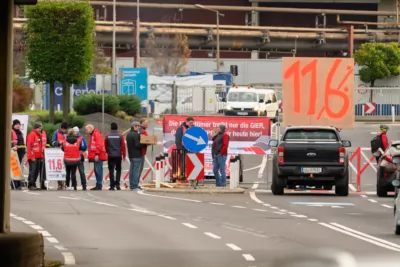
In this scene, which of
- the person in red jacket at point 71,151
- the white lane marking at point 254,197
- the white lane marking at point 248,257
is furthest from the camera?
the person in red jacket at point 71,151

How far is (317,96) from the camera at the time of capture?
3441 cm

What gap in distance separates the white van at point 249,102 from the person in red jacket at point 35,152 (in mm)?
29365

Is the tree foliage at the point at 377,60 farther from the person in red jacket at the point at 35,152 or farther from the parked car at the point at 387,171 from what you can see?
the parked car at the point at 387,171

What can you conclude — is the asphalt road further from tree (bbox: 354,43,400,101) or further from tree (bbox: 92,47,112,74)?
tree (bbox: 354,43,400,101)

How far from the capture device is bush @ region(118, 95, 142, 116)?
62969 millimetres

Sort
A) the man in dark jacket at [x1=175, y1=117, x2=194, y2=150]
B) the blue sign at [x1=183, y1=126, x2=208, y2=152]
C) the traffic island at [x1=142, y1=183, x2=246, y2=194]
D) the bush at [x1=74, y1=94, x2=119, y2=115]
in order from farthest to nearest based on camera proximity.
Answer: the bush at [x1=74, y1=94, x2=119, y2=115]
the man in dark jacket at [x1=175, y1=117, x2=194, y2=150]
the traffic island at [x1=142, y1=183, x2=246, y2=194]
the blue sign at [x1=183, y1=126, x2=208, y2=152]

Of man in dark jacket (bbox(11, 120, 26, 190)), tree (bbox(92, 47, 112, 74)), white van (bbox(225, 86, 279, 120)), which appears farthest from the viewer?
tree (bbox(92, 47, 112, 74))

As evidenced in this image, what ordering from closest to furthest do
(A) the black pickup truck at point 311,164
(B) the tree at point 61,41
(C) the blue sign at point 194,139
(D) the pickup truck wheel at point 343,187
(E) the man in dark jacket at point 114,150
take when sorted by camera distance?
(A) the black pickup truck at point 311,164
(D) the pickup truck wheel at point 343,187
(C) the blue sign at point 194,139
(E) the man in dark jacket at point 114,150
(B) the tree at point 61,41

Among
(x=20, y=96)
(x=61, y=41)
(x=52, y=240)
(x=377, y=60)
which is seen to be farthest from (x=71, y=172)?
(x=377, y=60)

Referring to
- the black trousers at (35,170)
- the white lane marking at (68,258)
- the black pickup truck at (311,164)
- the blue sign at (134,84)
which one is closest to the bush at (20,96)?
the blue sign at (134,84)

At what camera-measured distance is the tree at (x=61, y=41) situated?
53.6 metres

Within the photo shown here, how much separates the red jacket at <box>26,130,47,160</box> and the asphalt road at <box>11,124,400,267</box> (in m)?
1.79

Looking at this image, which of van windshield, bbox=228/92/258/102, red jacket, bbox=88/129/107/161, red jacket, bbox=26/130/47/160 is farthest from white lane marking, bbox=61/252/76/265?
van windshield, bbox=228/92/258/102

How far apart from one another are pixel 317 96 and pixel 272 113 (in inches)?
1175
